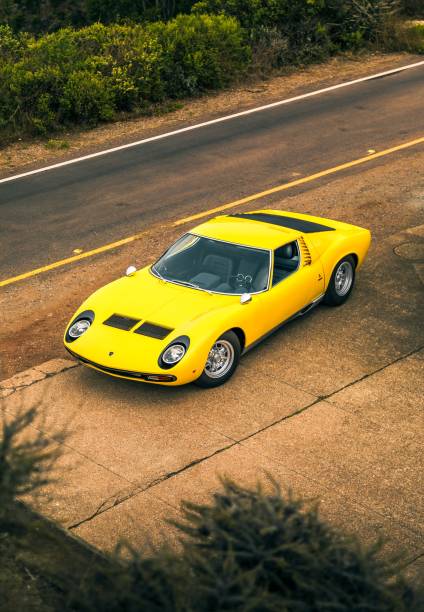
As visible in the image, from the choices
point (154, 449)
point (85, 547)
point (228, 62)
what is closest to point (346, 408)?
point (154, 449)

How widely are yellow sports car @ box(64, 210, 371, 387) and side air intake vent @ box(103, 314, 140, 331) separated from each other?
0.01 meters

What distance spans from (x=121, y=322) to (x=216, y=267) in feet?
5.00

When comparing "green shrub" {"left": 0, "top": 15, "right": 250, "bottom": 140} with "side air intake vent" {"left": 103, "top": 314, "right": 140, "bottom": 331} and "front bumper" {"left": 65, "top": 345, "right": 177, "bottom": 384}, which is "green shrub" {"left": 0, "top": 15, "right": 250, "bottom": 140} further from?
"front bumper" {"left": 65, "top": 345, "right": 177, "bottom": 384}

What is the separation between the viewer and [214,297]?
461 inches

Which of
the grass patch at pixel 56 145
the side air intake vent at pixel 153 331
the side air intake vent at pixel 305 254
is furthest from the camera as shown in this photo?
the grass patch at pixel 56 145

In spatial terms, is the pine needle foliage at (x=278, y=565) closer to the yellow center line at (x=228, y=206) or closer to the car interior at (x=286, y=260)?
the car interior at (x=286, y=260)

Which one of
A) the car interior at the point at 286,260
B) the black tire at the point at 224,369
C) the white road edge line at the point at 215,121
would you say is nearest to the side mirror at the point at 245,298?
the black tire at the point at 224,369

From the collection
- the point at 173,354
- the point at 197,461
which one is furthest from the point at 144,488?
the point at 173,354

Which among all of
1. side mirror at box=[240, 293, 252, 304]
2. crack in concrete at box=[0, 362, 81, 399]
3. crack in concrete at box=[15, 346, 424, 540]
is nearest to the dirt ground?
crack in concrete at box=[0, 362, 81, 399]

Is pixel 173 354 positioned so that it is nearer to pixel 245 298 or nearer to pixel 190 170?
pixel 245 298

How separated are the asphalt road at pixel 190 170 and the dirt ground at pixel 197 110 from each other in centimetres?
87

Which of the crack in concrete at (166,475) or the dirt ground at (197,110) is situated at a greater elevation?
the dirt ground at (197,110)

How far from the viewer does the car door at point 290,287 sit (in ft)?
39.1

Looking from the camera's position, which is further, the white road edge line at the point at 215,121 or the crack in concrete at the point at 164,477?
the white road edge line at the point at 215,121
